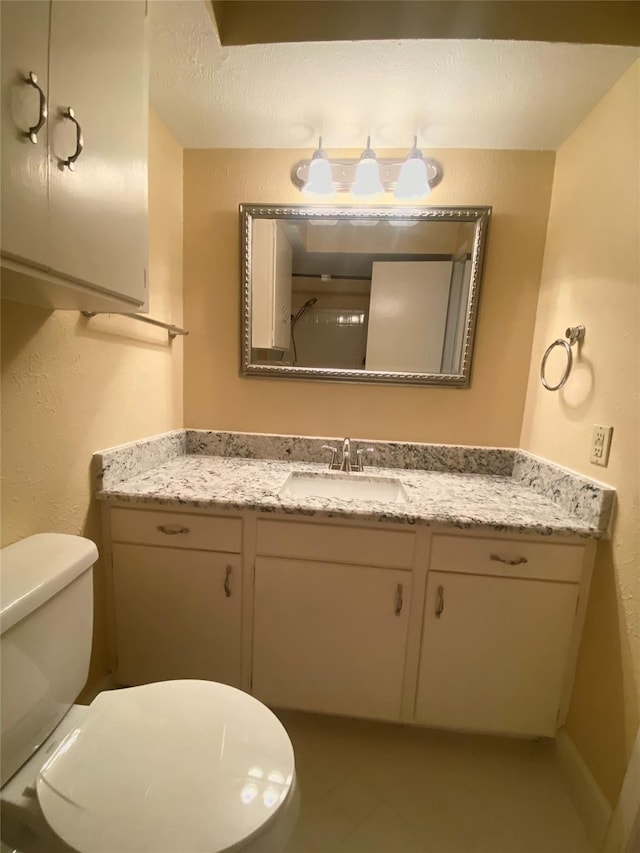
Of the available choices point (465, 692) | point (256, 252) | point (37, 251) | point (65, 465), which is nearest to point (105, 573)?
point (65, 465)

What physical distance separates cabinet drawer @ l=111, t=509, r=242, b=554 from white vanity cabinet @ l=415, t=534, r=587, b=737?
0.65 meters

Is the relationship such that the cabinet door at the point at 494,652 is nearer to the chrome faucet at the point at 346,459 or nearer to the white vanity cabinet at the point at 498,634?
the white vanity cabinet at the point at 498,634

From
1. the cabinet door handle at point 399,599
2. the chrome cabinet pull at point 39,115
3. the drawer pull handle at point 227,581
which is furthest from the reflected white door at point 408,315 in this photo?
the chrome cabinet pull at point 39,115

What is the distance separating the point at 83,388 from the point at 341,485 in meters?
0.97

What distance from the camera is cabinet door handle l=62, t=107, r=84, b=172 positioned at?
24.7 inches

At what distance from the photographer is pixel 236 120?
4.30 ft

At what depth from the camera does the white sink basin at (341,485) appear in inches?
57.0

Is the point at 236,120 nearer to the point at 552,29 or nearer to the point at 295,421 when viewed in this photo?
the point at 552,29

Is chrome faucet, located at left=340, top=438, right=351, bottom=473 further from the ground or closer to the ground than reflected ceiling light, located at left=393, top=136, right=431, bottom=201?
closer to the ground

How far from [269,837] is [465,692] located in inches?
29.9

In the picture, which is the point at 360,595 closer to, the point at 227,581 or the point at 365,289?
the point at 227,581

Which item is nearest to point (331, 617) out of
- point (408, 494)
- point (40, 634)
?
point (408, 494)

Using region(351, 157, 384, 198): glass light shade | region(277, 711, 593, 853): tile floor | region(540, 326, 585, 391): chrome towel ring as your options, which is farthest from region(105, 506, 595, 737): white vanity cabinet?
region(351, 157, 384, 198): glass light shade

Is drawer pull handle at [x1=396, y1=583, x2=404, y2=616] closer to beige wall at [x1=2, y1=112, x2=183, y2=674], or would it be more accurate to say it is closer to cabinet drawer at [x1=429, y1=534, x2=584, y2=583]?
cabinet drawer at [x1=429, y1=534, x2=584, y2=583]
